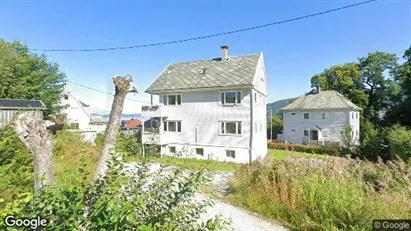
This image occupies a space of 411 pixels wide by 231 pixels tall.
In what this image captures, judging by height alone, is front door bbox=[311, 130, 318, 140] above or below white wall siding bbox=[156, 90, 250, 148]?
below

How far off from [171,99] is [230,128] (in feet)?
23.8

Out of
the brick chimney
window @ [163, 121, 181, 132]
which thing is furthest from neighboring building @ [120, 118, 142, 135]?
the brick chimney

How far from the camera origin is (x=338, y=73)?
46.0 meters

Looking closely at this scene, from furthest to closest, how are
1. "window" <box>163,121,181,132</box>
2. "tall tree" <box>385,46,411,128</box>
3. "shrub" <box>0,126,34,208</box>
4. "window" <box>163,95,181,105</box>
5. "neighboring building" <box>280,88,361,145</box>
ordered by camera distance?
"neighboring building" <box>280,88,361,145</box> → "tall tree" <box>385,46,411,128</box> → "window" <box>163,95,181,105</box> → "window" <box>163,121,181,132</box> → "shrub" <box>0,126,34,208</box>

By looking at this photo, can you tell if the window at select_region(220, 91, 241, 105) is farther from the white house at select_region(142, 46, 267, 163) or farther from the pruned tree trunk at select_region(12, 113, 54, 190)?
the pruned tree trunk at select_region(12, 113, 54, 190)

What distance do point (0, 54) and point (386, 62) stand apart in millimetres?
55585

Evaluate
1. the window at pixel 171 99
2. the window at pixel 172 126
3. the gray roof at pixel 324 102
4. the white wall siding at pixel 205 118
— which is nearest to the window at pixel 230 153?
the white wall siding at pixel 205 118

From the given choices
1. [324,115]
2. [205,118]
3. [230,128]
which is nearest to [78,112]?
[205,118]

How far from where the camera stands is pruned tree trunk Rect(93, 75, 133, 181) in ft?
11.3

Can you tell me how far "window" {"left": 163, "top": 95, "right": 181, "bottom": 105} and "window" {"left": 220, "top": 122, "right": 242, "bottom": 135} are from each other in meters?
5.46

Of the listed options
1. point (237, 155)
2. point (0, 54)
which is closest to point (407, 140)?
point (237, 155)

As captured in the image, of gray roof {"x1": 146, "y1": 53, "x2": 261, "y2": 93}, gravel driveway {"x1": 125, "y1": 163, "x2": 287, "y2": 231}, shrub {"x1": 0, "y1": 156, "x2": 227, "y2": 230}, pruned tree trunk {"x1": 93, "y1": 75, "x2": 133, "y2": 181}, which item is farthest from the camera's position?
gray roof {"x1": 146, "y1": 53, "x2": 261, "y2": 93}

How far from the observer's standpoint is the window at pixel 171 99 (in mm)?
25141

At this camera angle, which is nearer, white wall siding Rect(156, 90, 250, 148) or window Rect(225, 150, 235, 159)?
white wall siding Rect(156, 90, 250, 148)
